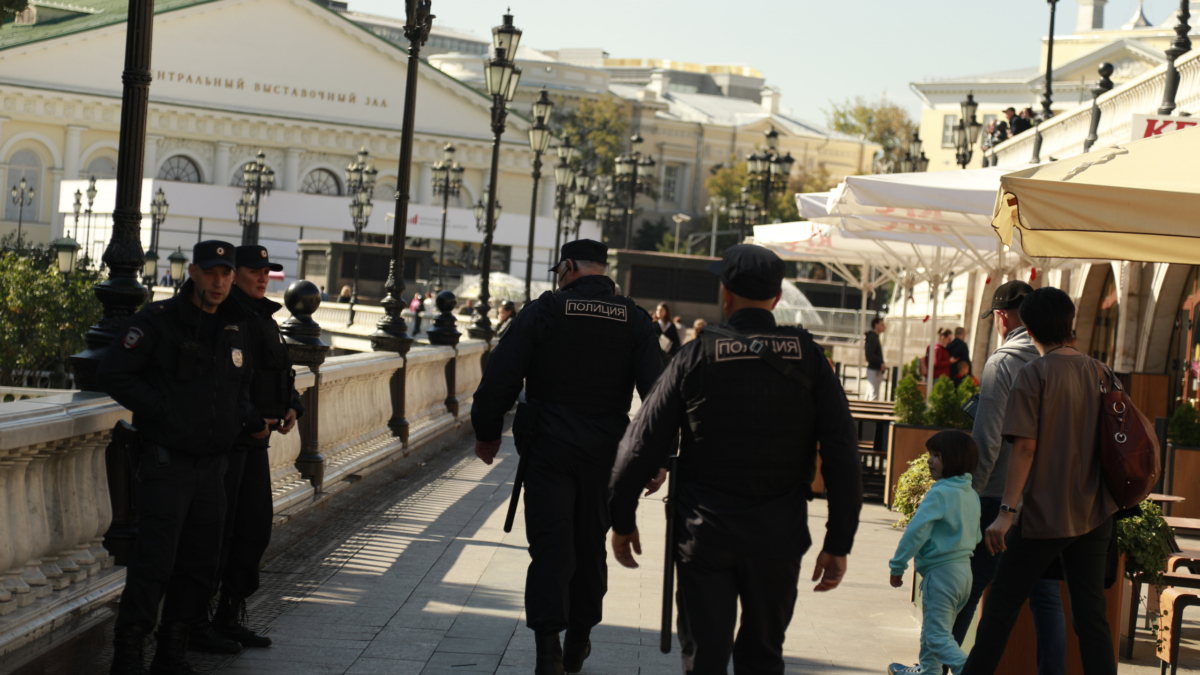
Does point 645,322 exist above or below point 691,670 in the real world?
above

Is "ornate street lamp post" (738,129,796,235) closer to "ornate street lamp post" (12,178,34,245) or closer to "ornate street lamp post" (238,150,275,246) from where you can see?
"ornate street lamp post" (238,150,275,246)

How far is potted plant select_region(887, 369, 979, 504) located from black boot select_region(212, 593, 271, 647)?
7001 millimetres

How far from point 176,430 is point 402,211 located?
9212 mm

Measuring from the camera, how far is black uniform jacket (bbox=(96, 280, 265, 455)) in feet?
16.2

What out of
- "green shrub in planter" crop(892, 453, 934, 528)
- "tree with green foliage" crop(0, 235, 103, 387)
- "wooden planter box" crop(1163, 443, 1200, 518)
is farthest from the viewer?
"tree with green foliage" crop(0, 235, 103, 387)

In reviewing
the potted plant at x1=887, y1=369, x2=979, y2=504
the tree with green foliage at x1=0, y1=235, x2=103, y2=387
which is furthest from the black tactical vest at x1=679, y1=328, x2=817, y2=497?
the tree with green foliage at x1=0, y1=235, x2=103, y2=387

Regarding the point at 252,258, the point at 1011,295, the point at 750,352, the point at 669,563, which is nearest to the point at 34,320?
the point at 252,258

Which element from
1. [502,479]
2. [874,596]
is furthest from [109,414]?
[502,479]

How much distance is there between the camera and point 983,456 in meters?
5.90

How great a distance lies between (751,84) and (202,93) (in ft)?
253

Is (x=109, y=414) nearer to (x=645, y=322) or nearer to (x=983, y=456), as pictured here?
(x=645, y=322)

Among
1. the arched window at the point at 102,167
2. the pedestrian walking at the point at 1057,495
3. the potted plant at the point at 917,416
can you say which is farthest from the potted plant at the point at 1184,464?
the arched window at the point at 102,167

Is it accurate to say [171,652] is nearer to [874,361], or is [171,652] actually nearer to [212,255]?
[212,255]

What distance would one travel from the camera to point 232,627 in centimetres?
604
